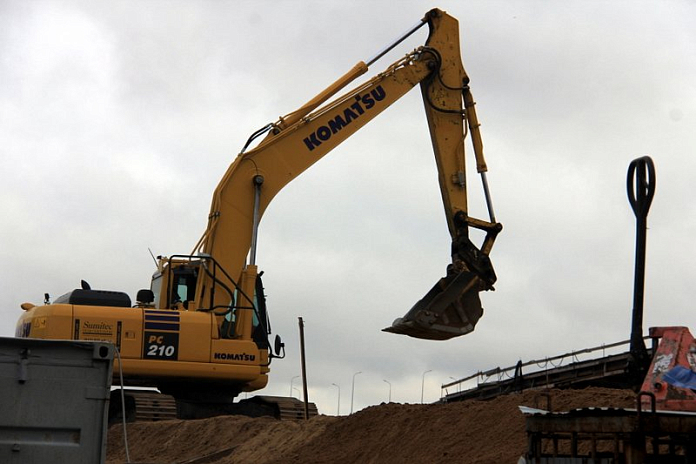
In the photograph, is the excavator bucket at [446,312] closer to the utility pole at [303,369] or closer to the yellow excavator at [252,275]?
the yellow excavator at [252,275]

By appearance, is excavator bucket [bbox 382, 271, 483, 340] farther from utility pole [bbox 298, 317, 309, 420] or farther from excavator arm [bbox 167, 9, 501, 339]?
utility pole [bbox 298, 317, 309, 420]

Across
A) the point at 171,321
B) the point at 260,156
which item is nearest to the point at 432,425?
the point at 171,321

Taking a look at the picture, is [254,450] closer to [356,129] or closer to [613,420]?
[356,129]

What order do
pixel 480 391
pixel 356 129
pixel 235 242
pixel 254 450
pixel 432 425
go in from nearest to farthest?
1. pixel 432 425
2. pixel 254 450
3. pixel 235 242
4. pixel 356 129
5. pixel 480 391

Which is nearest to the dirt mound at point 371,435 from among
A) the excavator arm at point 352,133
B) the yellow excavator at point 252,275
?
the yellow excavator at point 252,275

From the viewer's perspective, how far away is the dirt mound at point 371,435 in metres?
15.6

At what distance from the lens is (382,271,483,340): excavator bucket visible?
21.9 meters

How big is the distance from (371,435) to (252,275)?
475 centimetres

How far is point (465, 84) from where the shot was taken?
2469 cm

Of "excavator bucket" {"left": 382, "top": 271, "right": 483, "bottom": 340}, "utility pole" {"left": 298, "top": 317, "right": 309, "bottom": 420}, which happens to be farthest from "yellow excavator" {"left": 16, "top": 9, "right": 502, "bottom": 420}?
"utility pole" {"left": 298, "top": 317, "right": 309, "bottom": 420}

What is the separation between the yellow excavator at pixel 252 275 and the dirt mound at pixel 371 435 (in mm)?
991

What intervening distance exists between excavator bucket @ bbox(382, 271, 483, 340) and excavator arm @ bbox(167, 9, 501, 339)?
19mm

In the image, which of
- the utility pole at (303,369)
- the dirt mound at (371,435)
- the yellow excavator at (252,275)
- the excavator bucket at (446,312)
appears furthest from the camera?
the utility pole at (303,369)

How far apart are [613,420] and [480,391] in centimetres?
2272
